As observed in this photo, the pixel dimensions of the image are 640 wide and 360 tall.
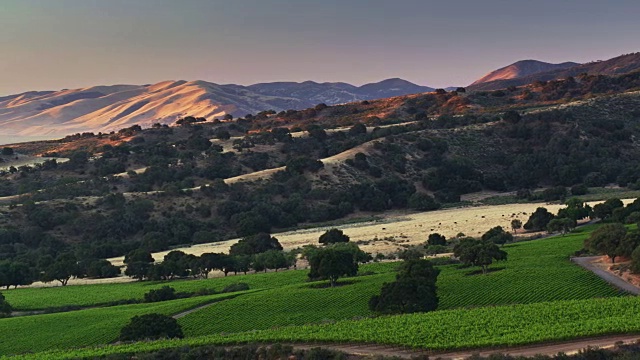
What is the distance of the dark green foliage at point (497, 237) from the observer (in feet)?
278

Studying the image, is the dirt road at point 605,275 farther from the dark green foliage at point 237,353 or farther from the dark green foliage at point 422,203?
the dark green foliage at point 422,203

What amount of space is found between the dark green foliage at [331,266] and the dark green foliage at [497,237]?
2342cm

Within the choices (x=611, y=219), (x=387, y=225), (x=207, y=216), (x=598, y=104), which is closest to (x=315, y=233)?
(x=387, y=225)

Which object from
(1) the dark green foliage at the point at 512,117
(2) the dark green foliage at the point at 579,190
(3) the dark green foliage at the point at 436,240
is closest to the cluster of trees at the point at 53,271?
(3) the dark green foliage at the point at 436,240

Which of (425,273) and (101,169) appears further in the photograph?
(101,169)

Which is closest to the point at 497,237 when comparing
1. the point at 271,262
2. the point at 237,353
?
the point at 271,262

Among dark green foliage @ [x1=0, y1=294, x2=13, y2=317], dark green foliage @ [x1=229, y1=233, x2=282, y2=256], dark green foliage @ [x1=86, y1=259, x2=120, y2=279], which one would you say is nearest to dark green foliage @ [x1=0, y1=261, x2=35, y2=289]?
dark green foliage @ [x1=86, y1=259, x2=120, y2=279]

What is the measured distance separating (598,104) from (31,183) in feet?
444

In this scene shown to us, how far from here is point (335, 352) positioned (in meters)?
42.0

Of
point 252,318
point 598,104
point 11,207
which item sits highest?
point 598,104

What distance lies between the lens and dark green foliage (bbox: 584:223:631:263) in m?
64.1

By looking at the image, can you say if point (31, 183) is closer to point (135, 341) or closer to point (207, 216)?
point (207, 216)

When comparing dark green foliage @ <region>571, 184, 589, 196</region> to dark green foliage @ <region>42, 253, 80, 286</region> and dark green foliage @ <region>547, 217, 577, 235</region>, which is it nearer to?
dark green foliage @ <region>547, 217, 577, 235</region>

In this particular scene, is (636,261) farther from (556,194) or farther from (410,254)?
(556,194)
